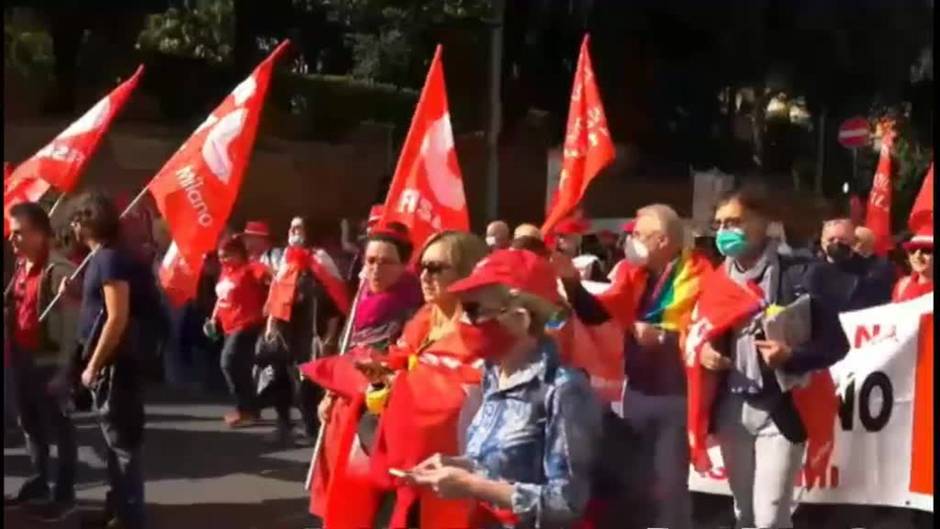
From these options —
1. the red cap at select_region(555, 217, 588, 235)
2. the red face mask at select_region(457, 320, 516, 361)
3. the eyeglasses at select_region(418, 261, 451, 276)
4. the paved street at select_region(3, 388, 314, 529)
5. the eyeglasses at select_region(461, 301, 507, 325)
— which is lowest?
the paved street at select_region(3, 388, 314, 529)

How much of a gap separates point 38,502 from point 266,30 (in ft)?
14.0

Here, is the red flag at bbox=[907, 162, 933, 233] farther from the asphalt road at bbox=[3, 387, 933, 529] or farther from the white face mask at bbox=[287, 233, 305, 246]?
the white face mask at bbox=[287, 233, 305, 246]

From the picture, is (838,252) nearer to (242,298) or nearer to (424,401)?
(242,298)

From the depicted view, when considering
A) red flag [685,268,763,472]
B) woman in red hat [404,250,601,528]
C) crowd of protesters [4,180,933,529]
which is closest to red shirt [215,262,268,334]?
crowd of protesters [4,180,933,529]

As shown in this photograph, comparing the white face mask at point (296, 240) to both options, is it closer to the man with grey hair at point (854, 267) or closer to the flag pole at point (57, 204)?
the flag pole at point (57, 204)

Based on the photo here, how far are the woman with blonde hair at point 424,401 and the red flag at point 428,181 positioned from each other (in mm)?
1773

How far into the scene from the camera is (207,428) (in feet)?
33.5

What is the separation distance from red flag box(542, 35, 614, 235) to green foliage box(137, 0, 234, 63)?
3.05 metres

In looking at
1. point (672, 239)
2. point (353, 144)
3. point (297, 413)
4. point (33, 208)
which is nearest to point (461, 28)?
point (353, 144)

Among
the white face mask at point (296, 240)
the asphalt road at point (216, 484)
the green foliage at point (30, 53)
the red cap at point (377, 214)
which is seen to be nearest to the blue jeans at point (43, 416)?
the asphalt road at point (216, 484)

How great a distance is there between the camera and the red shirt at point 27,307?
725cm

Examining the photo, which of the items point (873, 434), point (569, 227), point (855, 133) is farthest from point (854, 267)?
point (855, 133)

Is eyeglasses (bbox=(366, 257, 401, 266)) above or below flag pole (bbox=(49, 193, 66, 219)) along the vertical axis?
below

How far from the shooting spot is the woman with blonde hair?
4.20m
